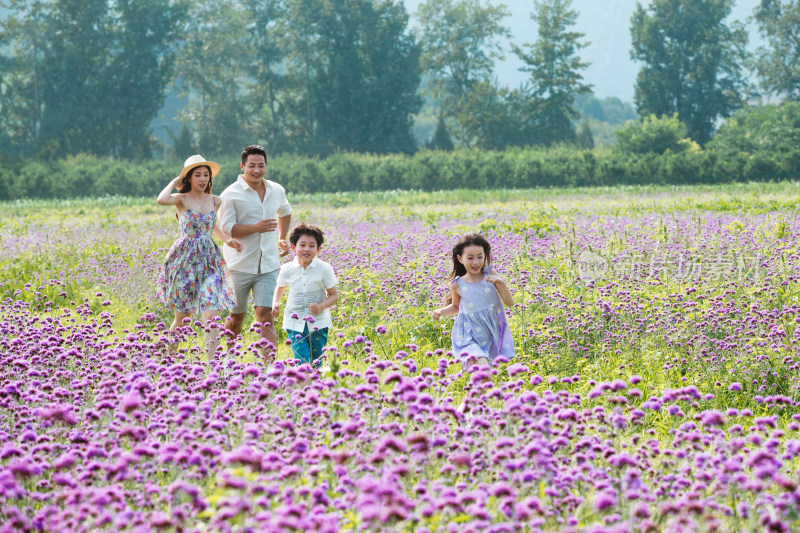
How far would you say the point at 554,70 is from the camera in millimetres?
63875

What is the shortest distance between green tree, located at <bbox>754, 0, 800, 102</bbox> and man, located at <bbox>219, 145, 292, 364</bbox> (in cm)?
6265

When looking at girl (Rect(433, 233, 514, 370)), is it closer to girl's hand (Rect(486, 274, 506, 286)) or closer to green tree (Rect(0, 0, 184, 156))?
girl's hand (Rect(486, 274, 506, 286))

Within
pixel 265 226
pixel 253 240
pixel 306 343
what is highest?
pixel 265 226

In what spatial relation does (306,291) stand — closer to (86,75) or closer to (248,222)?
(248,222)

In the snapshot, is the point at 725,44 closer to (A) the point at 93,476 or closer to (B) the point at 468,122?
(B) the point at 468,122

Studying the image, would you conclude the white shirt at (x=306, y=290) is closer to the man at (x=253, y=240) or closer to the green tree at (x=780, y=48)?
the man at (x=253, y=240)

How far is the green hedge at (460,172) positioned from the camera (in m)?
42.0

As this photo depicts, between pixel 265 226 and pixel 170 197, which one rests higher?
pixel 170 197

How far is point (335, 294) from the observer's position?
6.03m

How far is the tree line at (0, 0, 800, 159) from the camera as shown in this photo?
5384cm

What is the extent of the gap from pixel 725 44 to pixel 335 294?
213 ft

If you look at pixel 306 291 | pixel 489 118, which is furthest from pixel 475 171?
pixel 306 291

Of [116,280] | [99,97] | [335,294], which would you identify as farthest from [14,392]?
[99,97]

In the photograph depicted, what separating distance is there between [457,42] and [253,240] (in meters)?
63.7
